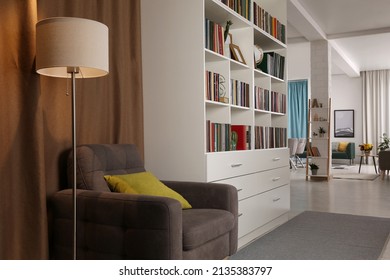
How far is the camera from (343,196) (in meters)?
5.94

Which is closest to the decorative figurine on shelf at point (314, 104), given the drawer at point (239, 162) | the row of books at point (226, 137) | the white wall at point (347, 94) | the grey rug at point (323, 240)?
the white wall at point (347, 94)

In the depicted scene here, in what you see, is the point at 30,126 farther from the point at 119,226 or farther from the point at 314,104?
the point at 314,104

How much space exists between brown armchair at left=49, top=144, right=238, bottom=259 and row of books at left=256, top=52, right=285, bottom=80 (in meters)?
1.90

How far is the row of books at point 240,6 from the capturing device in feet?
11.2

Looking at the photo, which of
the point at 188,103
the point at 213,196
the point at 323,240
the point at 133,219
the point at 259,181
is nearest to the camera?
the point at 133,219

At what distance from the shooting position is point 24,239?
2232 millimetres

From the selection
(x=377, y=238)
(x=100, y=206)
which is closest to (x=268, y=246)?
(x=377, y=238)

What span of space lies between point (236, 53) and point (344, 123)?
10.5 m

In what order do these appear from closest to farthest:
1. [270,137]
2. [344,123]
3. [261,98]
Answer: [261,98] < [270,137] < [344,123]

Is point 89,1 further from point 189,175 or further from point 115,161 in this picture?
point 189,175

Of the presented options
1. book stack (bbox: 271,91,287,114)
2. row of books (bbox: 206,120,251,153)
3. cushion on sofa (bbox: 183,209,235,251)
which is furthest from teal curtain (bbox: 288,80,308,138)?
cushion on sofa (bbox: 183,209,235,251)

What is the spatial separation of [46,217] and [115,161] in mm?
543

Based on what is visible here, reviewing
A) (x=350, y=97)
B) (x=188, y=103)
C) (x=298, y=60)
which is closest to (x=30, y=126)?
(x=188, y=103)

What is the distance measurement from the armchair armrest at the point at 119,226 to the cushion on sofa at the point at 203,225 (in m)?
0.13
